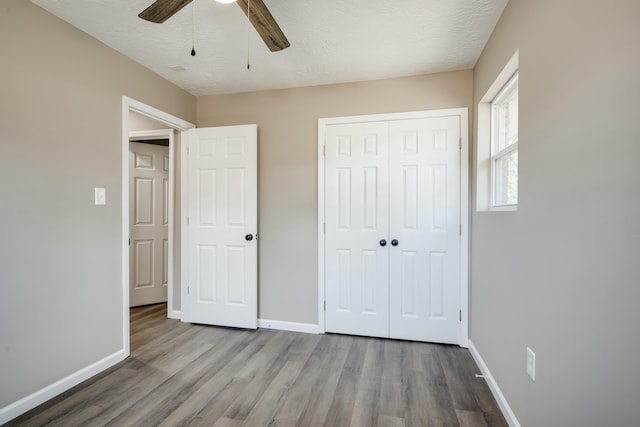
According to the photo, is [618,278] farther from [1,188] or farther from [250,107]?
[250,107]

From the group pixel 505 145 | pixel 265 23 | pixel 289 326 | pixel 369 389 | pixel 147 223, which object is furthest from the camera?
pixel 147 223

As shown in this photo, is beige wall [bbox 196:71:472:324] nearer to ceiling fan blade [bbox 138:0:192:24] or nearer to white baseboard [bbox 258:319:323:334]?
white baseboard [bbox 258:319:323:334]

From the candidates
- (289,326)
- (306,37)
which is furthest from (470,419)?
(306,37)

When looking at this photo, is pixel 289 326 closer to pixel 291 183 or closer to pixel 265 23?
pixel 291 183

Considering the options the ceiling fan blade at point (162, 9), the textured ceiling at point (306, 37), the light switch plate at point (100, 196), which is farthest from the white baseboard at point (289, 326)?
the ceiling fan blade at point (162, 9)

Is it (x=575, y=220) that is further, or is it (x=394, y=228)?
(x=394, y=228)

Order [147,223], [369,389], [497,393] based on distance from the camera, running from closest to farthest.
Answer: [497,393], [369,389], [147,223]

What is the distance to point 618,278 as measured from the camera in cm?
88

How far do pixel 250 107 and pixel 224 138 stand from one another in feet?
1.46

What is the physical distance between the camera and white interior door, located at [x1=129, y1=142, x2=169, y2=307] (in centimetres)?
378

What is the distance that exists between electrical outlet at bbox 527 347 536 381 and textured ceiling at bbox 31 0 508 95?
6.58ft

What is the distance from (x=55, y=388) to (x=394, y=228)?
2.78m

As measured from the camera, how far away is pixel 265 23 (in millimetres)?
1561

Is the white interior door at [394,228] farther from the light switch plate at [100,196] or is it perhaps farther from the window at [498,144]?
the light switch plate at [100,196]
